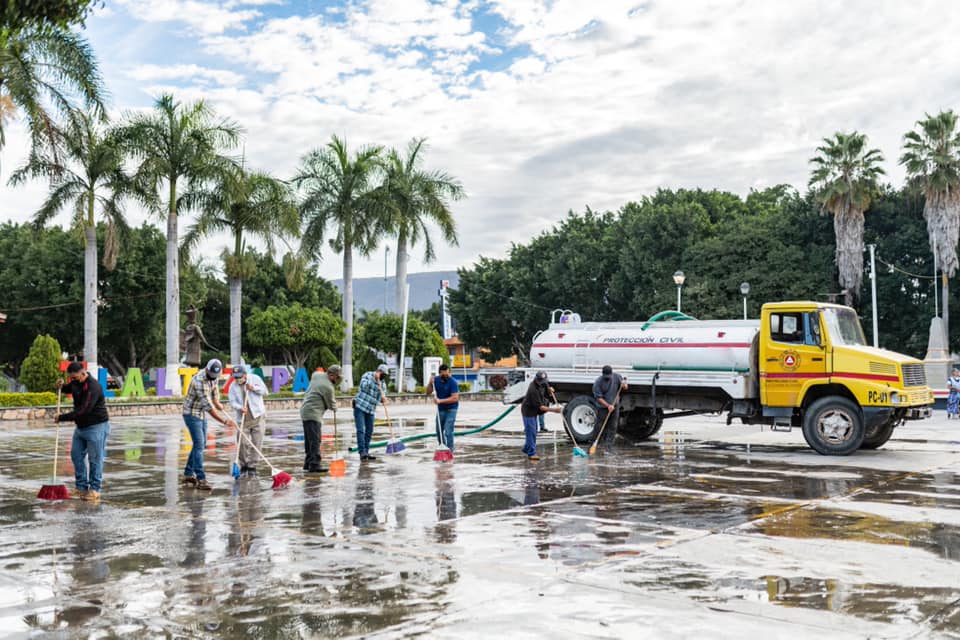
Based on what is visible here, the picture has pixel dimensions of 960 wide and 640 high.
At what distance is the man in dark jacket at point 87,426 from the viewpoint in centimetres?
1147

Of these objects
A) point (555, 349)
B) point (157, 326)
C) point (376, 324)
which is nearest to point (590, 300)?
point (376, 324)

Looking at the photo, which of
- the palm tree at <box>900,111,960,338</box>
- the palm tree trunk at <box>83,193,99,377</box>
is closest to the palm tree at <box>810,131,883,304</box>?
the palm tree at <box>900,111,960,338</box>

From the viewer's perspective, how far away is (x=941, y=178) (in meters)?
43.4

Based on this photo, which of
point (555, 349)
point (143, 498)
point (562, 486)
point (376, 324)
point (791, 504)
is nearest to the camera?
point (791, 504)

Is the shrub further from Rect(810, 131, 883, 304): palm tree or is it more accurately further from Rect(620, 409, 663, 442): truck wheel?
Rect(810, 131, 883, 304): palm tree

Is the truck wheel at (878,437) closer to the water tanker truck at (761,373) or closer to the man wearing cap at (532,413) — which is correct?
the water tanker truck at (761,373)

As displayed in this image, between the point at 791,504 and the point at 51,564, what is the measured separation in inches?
306

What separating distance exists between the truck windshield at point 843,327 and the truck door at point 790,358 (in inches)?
9.2

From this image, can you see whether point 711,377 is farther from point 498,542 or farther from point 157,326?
point 157,326

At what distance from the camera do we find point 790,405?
16.9 meters

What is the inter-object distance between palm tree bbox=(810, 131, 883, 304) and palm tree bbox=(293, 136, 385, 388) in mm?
22199

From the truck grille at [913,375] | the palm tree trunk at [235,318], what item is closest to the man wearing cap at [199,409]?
the truck grille at [913,375]

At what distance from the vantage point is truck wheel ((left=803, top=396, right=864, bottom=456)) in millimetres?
16281

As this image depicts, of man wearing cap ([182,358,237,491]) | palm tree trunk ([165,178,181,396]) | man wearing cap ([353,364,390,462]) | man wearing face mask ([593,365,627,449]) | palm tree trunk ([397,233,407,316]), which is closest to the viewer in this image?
man wearing cap ([182,358,237,491])
